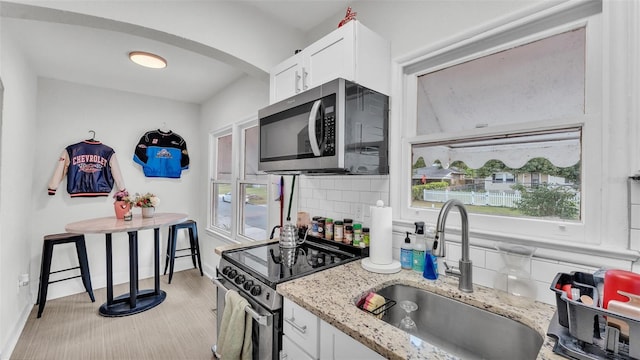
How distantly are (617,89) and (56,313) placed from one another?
4450mm

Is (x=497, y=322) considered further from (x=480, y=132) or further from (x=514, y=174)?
(x=480, y=132)

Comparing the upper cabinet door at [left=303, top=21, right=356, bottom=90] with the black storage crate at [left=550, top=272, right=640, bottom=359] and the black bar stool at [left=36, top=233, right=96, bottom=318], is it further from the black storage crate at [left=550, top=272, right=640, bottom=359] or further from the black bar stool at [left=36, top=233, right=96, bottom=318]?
the black bar stool at [left=36, top=233, right=96, bottom=318]

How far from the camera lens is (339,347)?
0.94 meters

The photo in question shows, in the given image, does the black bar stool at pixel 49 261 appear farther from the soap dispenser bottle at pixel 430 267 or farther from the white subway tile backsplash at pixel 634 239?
the white subway tile backsplash at pixel 634 239

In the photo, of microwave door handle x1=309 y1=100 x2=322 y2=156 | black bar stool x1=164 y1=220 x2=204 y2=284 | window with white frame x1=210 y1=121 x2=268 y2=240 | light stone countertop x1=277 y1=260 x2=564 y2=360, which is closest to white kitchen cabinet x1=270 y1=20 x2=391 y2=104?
microwave door handle x1=309 y1=100 x2=322 y2=156

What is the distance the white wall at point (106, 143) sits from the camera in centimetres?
305

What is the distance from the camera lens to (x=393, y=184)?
1.63 meters

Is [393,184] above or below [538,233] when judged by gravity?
above

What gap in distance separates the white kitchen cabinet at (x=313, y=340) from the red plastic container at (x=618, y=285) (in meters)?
0.65

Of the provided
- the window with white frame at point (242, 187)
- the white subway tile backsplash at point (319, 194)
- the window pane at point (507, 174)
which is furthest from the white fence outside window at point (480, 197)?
the window with white frame at point (242, 187)

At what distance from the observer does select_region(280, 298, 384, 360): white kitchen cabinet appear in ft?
2.93

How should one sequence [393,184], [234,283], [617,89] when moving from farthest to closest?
[393,184]
[234,283]
[617,89]

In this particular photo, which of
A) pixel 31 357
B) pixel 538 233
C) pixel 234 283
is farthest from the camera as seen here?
pixel 31 357

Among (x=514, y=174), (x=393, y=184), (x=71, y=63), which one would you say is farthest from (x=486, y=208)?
(x=71, y=63)
